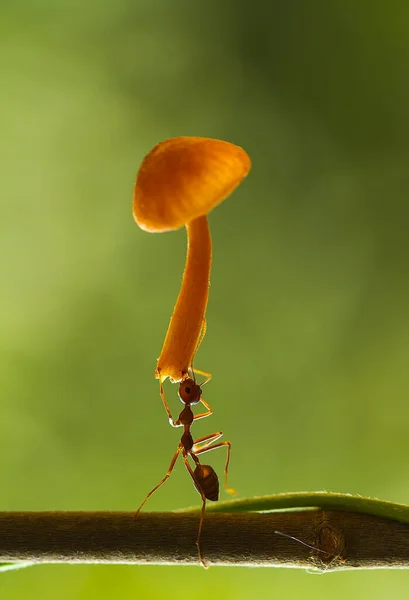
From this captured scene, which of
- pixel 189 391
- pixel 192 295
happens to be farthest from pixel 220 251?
pixel 192 295

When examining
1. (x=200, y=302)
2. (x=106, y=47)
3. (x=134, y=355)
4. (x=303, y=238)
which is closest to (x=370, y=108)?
(x=303, y=238)

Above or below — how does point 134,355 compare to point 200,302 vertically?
below

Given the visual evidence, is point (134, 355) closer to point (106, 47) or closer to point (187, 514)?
point (106, 47)

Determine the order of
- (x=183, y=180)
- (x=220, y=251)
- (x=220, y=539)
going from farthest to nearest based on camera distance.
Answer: (x=220, y=251), (x=220, y=539), (x=183, y=180)

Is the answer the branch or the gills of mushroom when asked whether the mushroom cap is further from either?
the branch

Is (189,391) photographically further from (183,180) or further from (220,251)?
(220,251)

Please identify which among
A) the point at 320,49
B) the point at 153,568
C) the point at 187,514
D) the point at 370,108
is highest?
the point at 320,49
